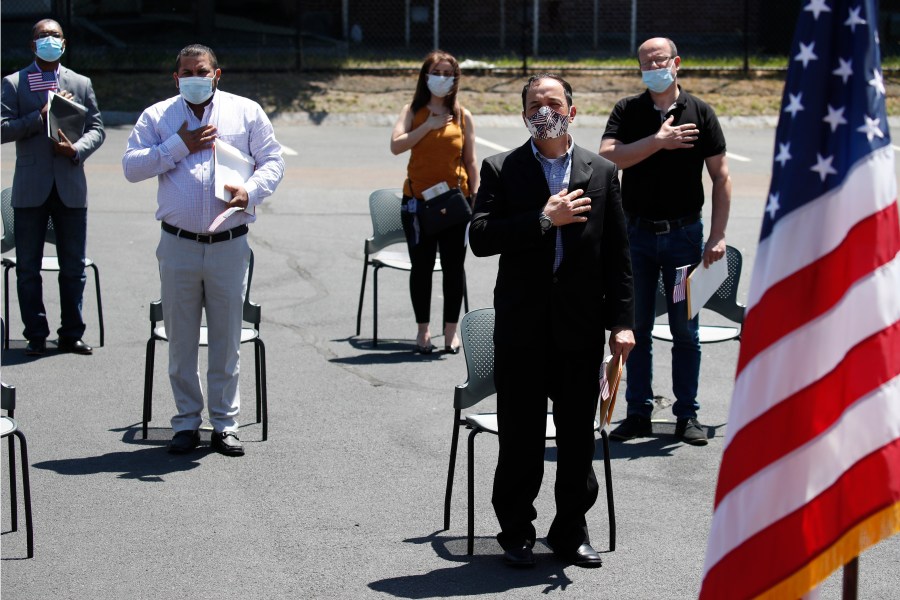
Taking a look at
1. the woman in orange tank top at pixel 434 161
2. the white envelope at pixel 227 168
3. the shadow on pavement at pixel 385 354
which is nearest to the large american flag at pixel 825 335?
the white envelope at pixel 227 168

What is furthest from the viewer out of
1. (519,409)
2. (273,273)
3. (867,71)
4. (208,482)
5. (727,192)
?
(273,273)

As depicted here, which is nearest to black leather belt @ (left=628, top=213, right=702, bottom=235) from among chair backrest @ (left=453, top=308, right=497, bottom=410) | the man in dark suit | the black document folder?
chair backrest @ (left=453, top=308, right=497, bottom=410)

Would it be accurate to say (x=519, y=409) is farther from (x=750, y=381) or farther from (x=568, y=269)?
(x=750, y=381)

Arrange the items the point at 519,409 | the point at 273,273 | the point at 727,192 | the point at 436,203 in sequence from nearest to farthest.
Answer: the point at 519,409 < the point at 727,192 < the point at 436,203 < the point at 273,273

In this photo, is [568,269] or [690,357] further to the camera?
[690,357]

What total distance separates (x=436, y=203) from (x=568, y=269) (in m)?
3.48

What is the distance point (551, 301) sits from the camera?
5.50m

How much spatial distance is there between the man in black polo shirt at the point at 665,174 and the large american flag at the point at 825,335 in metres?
3.21

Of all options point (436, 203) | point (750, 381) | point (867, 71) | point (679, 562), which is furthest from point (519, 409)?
point (436, 203)

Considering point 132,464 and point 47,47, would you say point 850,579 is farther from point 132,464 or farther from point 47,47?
point 47,47

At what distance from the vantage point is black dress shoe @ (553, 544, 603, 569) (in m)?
5.69

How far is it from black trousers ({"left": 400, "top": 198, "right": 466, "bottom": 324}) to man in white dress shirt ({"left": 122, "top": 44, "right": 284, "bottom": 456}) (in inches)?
83.6

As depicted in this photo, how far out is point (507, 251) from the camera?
18.0ft

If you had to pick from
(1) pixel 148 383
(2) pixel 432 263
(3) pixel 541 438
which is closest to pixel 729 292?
(2) pixel 432 263
